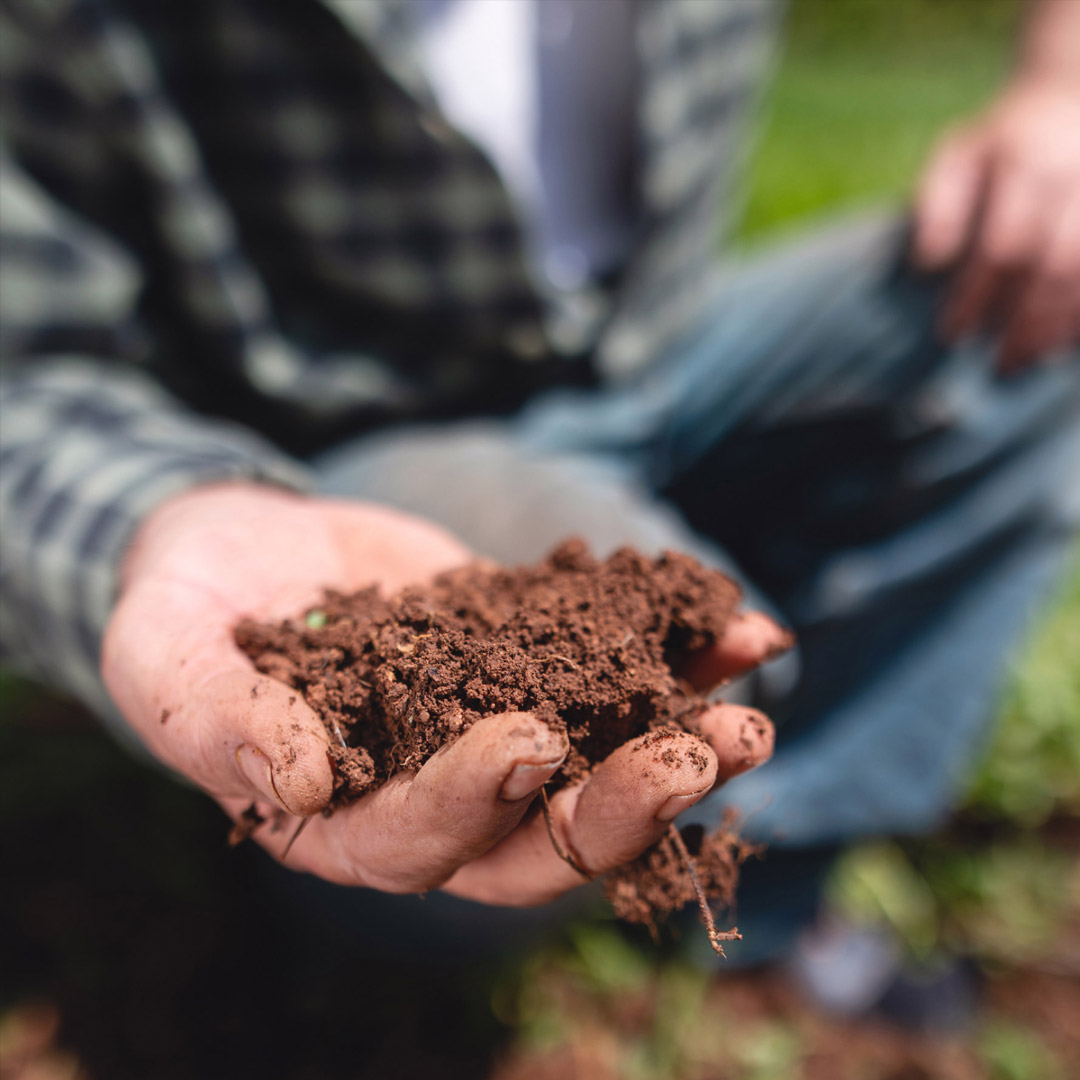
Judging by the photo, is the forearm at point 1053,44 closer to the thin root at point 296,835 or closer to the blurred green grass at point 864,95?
the blurred green grass at point 864,95

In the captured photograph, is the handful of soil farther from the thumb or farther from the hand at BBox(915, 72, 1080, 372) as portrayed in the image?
the hand at BBox(915, 72, 1080, 372)

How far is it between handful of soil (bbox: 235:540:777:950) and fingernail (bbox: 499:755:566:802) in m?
0.10

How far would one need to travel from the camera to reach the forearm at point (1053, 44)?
1.87m

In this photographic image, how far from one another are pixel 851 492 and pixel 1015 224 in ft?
2.07

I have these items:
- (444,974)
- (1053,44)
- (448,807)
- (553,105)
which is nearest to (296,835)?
(448,807)

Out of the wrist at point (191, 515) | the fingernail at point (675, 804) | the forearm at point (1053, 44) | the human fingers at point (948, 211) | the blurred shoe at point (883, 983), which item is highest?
the forearm at point (1053, 44)

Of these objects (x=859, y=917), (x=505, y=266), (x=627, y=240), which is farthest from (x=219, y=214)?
(x=859, y=917)

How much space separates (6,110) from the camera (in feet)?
4.78

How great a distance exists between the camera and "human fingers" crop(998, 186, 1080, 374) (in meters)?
1.67

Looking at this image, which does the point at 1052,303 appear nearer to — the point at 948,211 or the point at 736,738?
the point at 948,211

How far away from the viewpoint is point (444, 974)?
1869 millimetres

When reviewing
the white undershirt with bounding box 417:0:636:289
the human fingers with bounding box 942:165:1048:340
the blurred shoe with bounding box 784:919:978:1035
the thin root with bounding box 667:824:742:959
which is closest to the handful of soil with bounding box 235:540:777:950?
the thin root with bounding box 667:824:742:959

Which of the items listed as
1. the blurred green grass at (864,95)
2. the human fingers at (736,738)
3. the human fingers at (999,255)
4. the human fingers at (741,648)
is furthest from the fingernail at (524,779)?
the blurred green grass at (864,95)

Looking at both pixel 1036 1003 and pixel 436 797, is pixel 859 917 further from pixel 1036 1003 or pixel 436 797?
pixel 436 797
